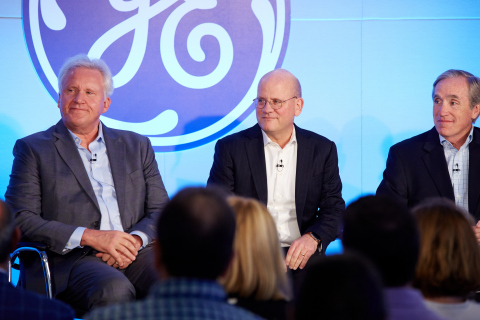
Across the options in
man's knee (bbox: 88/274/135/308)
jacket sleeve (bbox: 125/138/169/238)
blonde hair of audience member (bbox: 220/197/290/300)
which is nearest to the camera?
blonde hair of audience member (bbox: 220/197/290/300)

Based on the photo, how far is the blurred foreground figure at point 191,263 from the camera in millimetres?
1318

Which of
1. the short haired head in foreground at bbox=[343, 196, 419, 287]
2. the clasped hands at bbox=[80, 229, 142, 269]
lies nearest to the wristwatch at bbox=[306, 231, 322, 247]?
the clasped hands at bbox=[80, 229, 142, 269]

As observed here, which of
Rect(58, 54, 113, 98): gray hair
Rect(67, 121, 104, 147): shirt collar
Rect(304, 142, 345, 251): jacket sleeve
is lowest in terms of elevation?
Rect(304, 142, 345, 251): jacket sleeve

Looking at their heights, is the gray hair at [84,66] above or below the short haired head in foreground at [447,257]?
above

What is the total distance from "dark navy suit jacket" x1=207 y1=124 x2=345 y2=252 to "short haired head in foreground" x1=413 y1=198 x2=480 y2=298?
1.77 meters

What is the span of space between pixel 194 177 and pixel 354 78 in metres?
1.61

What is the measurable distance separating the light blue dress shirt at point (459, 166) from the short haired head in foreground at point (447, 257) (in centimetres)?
196

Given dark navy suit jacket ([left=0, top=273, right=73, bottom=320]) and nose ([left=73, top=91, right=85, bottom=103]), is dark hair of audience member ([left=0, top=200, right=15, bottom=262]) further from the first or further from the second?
nose ([left=73, top=91, right=85, bottom=103])

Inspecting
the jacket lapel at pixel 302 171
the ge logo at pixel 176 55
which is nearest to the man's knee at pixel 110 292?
the jacket lapel at pixel 302 171

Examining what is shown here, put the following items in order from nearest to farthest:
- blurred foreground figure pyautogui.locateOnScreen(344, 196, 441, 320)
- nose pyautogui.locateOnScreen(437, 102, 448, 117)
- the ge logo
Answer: blurred foreground figure pyautogui.locateOnScreen(344, 196, 441, 320) → nose pyautogui.locateOnScreen(437, 102, 448, 117) → the ge logo

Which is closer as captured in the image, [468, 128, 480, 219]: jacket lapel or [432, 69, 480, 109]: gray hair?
[468, 128, 480, 219]: jacket lapel

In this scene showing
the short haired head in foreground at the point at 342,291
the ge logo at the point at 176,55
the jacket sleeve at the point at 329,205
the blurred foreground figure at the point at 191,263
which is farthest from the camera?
the ge logo at the point at 176,55

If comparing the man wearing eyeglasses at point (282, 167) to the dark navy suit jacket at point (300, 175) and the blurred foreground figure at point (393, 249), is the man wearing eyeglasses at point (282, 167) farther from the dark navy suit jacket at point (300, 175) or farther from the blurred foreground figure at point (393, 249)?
the blurred foreground figure at point (393, 249)

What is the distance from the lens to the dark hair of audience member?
6.33ft
